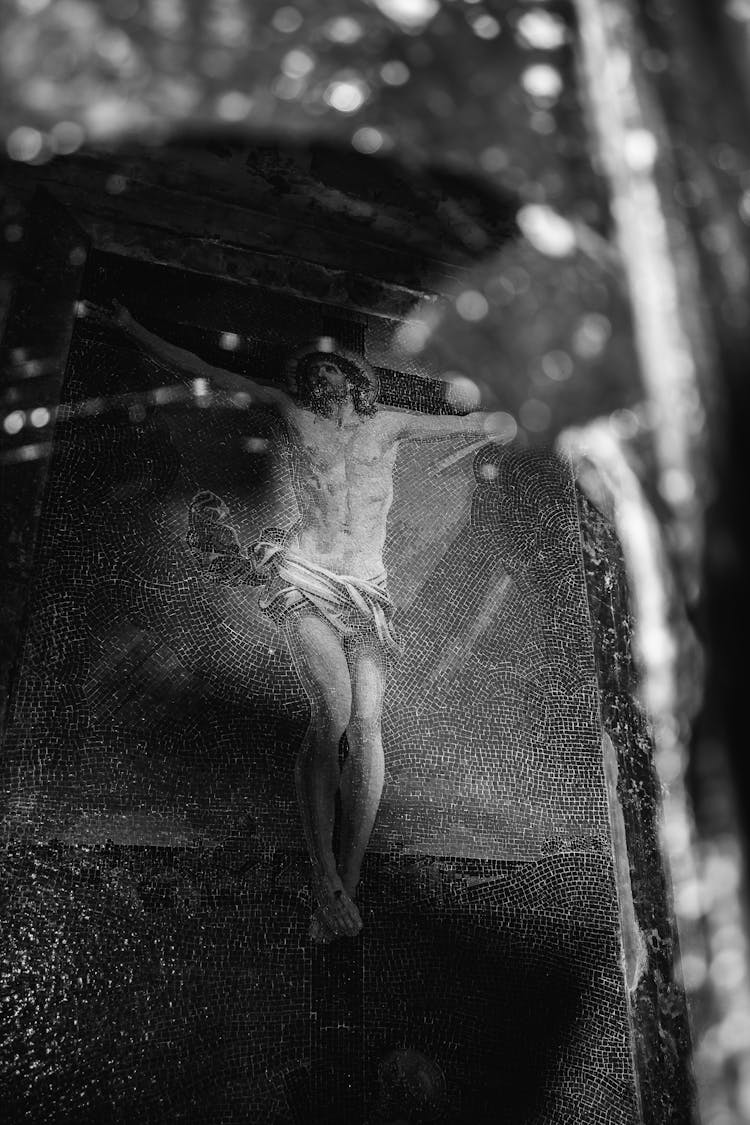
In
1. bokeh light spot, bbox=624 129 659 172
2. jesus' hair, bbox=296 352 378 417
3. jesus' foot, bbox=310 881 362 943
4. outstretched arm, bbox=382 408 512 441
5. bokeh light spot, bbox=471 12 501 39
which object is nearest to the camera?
bokeh light spot, bbox=624 129 659 172

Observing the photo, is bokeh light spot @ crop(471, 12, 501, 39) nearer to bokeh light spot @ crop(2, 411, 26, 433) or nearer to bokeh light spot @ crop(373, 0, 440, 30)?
bokeh light spot @ crop(373, 0, 440, 30)

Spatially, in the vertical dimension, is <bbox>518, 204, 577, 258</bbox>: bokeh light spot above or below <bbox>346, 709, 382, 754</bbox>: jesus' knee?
above

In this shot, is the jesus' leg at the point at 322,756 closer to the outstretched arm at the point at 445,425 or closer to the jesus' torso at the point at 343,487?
the jesus' torso at the point at 343,487

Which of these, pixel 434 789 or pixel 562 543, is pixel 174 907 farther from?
pixel 562 543

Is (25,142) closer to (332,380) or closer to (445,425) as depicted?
(332,380)

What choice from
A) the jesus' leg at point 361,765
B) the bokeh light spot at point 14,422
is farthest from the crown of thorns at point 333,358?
the jesus' leg at point 361,765

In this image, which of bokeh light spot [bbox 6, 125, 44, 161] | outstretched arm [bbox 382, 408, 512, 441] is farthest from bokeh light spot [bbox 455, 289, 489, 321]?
outstretched arm [bbox 382, 408, 512, 441]

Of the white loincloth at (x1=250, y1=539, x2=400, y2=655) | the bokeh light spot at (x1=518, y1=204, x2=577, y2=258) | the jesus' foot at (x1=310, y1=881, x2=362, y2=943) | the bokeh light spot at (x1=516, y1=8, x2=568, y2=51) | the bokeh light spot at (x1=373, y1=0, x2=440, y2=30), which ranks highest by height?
the white loincloth at (x1=250, y1=539, x2=400, y2=655)

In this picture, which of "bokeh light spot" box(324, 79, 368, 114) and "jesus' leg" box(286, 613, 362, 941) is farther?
"jesus' leg" box(286, 613, 362, 941)
